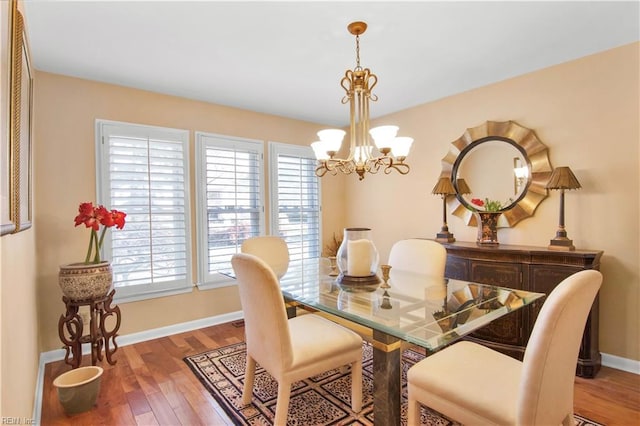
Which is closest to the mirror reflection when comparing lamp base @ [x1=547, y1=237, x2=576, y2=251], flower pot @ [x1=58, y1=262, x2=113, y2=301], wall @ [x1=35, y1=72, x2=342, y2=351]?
lamp base @ [x1=547, y1=237, x2=576, y2=251]

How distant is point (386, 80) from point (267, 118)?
64.4 inches

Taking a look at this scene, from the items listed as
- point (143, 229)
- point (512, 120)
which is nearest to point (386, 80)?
point (512, 120)

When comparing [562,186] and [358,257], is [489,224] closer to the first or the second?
[562,186]

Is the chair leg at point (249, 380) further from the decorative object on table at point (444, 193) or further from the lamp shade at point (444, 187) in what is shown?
the lamp shade at point (444, 187)

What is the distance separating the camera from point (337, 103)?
372 centimetres

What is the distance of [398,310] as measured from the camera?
1720 millimetres

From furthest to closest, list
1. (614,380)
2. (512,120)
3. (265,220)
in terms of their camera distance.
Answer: (265,220) → (512,120) → (614,380)

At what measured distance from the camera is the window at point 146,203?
308 cm

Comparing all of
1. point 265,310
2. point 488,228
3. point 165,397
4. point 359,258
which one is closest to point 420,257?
point 359,258

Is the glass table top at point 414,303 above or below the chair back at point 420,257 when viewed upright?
below

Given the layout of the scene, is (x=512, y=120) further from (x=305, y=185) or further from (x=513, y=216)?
(x=305, y=185)

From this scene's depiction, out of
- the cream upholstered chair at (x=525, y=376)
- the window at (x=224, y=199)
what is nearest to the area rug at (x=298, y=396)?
the cream upholstered chair at (x=525, y=376)

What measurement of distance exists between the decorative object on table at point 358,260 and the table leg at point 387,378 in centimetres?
55

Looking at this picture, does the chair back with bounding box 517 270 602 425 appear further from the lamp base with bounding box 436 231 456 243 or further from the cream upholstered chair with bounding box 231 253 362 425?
the lamp base with bounding box 436 231 456 243
